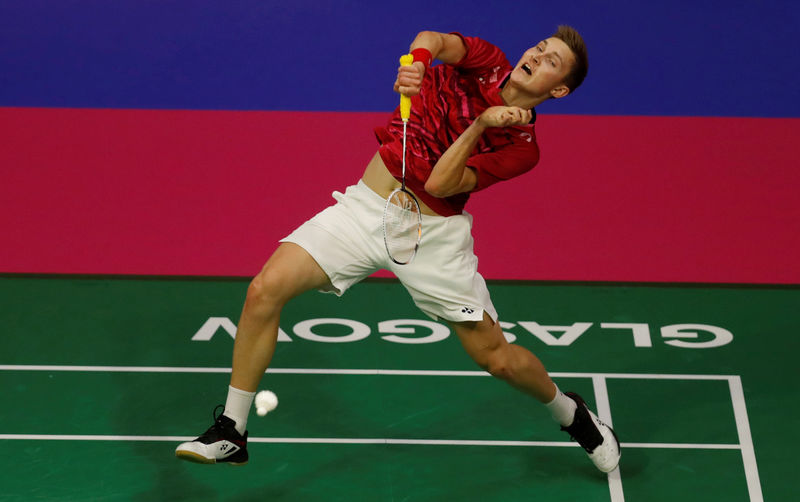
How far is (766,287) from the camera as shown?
6.15 metres

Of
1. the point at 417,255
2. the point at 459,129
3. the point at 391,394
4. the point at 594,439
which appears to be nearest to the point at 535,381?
the point at 594,439

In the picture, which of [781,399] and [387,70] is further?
[387,70]

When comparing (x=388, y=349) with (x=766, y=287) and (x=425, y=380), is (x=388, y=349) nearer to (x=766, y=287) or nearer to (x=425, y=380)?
(x=425, y=380)

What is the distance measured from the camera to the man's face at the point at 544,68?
4039mm

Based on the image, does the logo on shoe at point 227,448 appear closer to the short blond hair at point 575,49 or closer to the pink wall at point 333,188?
the short blond hair at point 575,49

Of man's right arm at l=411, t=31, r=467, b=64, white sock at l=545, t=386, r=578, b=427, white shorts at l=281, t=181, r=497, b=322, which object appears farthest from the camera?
white sock at l=545, t=386, r=578, b=427

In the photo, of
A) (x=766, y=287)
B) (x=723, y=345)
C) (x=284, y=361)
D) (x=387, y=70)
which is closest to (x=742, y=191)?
(x=766, y=287)

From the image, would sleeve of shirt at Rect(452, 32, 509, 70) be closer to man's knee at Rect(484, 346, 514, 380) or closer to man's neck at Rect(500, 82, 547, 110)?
man's neck at Rect(500, 82, 547, 110)

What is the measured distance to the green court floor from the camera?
4.59 meters

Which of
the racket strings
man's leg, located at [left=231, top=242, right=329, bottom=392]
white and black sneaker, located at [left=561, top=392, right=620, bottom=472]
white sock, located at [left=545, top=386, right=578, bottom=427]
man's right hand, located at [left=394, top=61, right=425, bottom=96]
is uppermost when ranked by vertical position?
man's right hand, located at [left=394, top=61, right=425, bottom=96]

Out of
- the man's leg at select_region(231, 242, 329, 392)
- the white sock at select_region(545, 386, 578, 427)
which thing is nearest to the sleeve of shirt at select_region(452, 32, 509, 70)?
the man's leg at select_region(231, 242, 329, 392)

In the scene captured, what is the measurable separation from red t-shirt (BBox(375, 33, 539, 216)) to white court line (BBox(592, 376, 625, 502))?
4.33 ft

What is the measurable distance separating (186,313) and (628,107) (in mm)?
3817

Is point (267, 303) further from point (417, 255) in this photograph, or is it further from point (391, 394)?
point (391, 394)
